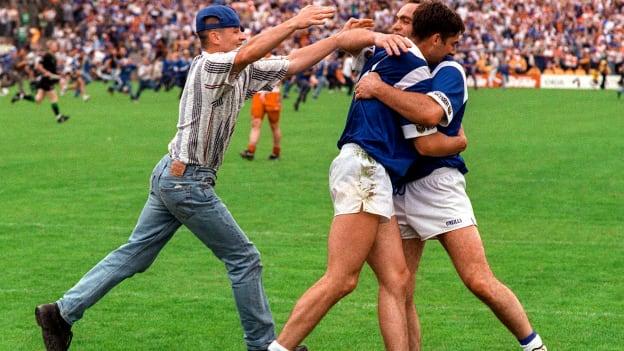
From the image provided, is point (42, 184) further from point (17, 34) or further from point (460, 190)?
point (17, 34)

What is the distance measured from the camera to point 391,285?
652cm

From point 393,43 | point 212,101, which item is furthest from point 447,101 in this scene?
point 212,101

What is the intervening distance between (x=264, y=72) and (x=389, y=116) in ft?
3.28

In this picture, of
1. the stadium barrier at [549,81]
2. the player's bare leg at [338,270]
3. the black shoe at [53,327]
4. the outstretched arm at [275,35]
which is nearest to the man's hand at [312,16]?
the outstretched arm at [275,35]

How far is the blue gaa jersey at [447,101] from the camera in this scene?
643 centimetres

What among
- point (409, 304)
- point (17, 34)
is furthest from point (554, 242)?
point (17, 34)

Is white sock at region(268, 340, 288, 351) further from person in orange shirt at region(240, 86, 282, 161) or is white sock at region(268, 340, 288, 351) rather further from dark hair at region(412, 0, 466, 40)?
person in orange shirt at region(240, 86, 282, 161)

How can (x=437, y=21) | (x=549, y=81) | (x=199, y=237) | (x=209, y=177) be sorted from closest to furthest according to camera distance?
(x=437, y=21), (x=209, y=177), (x=199, y=237), (x=549, y=81)

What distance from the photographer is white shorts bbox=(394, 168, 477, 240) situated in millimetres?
6715

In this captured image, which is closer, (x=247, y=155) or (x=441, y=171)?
(x=441, y=171)

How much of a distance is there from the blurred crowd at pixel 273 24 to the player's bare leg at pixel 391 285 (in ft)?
138

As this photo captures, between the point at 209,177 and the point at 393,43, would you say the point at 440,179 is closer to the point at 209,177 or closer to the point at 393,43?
the point at 393,43

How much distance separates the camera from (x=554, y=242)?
12.2 m

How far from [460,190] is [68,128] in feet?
72.8
